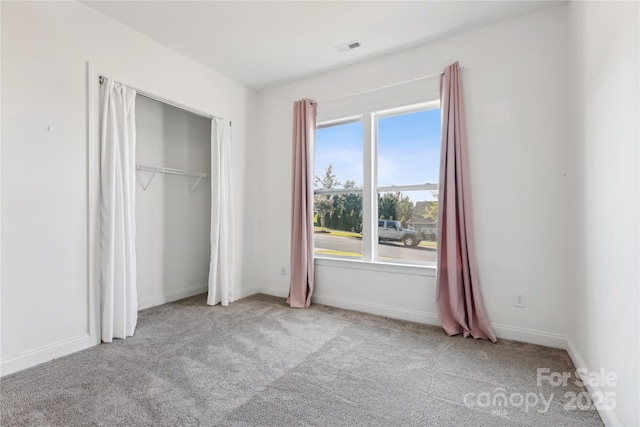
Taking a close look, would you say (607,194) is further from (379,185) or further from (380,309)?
(380,309)

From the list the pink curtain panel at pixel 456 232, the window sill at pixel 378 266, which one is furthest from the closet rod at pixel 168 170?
the pink curtain panel at pixel 456 232

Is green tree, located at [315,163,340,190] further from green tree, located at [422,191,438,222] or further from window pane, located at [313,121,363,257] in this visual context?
green tree, located at [422,191,438,222]

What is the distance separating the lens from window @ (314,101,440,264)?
3197 millimetres

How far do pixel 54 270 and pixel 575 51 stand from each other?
422 cm

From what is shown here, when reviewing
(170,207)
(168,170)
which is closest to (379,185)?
(168,170)

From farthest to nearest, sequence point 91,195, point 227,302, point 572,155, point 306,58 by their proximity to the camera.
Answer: point 227,302, point 306,58, point 91,195, point 572,155

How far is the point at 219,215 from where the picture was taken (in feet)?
12.0

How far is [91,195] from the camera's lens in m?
2.51

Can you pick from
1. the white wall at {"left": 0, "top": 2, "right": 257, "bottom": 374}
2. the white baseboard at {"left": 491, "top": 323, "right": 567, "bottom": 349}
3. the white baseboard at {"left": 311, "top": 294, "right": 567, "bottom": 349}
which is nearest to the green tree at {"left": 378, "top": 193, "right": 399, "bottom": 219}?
the white baseboard at {"left": 311, "top": 294, "right": 567, "bottom": 349}

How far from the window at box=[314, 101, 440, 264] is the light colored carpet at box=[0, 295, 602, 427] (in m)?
0.97

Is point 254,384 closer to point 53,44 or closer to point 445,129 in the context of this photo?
point 445,129

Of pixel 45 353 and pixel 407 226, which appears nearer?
pixel 45 353

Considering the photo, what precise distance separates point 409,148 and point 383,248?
115cm

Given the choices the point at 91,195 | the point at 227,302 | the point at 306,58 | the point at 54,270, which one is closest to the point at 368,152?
the point at 306,58
